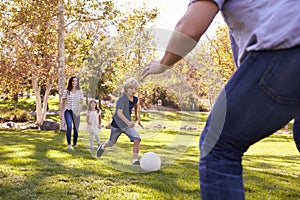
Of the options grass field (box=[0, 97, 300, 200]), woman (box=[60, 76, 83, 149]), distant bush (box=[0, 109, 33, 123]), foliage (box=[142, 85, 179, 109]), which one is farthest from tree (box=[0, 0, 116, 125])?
foliage (box=[142, 85, 179, 109])

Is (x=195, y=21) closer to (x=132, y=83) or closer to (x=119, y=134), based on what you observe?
(x=132, y=83)

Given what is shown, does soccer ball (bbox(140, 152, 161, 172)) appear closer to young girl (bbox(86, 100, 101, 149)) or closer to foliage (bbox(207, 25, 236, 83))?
young girl (bbox(86, 100, 101, 149))

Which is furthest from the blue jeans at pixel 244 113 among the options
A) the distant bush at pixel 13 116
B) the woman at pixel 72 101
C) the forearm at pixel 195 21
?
the distant bush at pixel 13 116

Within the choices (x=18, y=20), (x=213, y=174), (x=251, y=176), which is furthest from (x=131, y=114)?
(x=18, y=20)

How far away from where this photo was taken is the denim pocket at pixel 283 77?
42.8 inches

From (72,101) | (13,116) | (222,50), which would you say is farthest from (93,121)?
(13,116)

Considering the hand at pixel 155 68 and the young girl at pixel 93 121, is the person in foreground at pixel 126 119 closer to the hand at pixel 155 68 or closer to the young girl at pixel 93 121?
the young girl at pixel 93 121

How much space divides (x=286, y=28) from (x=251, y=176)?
4.33 m

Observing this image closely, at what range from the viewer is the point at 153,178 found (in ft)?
14.5

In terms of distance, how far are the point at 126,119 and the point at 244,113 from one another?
115 inches

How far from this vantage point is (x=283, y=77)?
1092 millimetres

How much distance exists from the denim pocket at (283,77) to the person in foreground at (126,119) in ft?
5.88

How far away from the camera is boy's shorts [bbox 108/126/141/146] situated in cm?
432

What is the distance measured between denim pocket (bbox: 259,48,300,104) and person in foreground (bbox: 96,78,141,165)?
1.79 m
